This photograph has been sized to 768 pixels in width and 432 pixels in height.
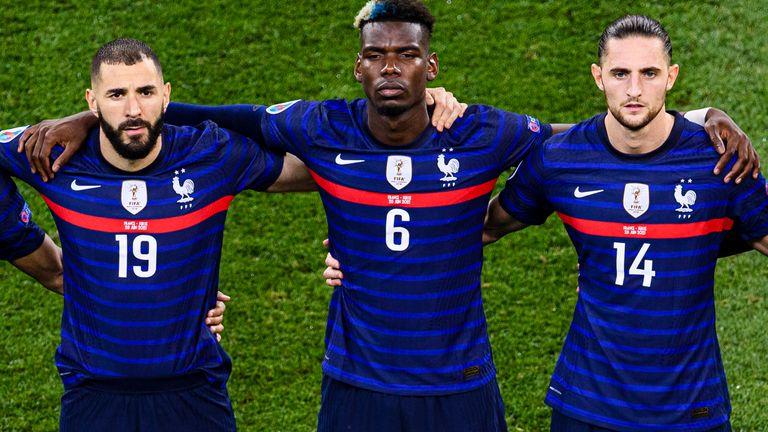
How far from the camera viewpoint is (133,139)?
5.24m

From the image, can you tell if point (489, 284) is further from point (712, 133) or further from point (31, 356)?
point (712, 133)

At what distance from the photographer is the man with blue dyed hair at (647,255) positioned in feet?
16.7

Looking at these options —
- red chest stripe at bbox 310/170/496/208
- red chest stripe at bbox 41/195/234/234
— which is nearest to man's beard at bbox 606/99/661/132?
red chest stripe at bbox 310/170/496/208

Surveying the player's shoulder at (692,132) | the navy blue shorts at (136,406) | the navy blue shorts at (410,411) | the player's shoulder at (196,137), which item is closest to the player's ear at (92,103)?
the player's shoulder at (196,137)

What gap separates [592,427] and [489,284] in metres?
3.48

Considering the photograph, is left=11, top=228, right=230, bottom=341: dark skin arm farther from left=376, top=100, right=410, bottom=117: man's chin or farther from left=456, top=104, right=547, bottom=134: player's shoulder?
left=456, top=104, right=547, bottom=134: player's shoulder

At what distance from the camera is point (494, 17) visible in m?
10.5

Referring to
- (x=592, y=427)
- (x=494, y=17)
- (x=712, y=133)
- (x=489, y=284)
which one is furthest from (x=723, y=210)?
(x=494, y=17)

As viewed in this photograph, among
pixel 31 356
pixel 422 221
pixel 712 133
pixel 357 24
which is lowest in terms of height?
pixel 31 356

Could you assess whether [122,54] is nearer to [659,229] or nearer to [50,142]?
[50,142]

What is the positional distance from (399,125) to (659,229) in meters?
1.11

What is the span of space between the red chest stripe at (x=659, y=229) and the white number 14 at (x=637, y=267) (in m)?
0.05

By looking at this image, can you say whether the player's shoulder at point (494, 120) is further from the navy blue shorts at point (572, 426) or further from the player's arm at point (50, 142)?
the player's arm at point (50, 142)

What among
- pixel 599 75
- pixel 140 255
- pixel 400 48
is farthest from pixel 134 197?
pixel 599 75
